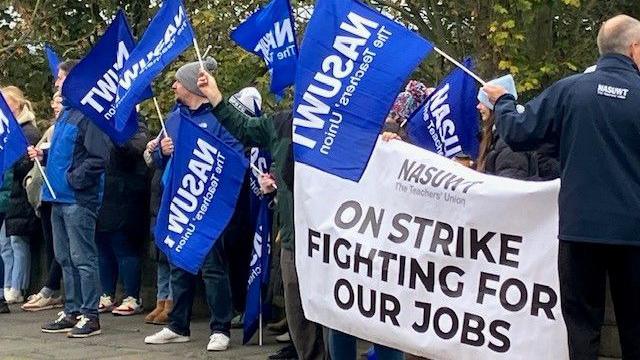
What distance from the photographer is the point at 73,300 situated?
9969 mm

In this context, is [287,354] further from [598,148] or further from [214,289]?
[598,148]

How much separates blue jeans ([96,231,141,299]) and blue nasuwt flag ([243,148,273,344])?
2.00 m

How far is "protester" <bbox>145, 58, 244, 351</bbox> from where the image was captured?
29.1 feet

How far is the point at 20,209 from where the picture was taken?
11578 mm

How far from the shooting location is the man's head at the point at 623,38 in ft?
19.6

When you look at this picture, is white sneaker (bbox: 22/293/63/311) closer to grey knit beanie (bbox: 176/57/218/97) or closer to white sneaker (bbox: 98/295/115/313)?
white sneaker (bbox: 98/295/115/313)

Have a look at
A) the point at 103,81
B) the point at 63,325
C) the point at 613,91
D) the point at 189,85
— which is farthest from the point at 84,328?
the point at 613,91

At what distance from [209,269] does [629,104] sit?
404 cm

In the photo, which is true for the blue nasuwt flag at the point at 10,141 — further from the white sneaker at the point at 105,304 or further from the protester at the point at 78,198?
the white sneaker at the point at 105,304

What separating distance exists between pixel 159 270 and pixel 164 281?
10 centimetres

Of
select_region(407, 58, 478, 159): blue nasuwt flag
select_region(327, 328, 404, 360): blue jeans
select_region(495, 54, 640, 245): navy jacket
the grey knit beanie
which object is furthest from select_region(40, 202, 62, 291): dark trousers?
select_region(495, 54, 640, 245): navy jacket

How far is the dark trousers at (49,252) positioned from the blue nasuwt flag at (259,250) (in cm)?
276

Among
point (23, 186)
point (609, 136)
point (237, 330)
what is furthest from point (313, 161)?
point (23, 186)

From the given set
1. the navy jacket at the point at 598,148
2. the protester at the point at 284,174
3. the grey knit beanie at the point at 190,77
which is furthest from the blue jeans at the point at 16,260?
the navy jacket at the point at 598,148
